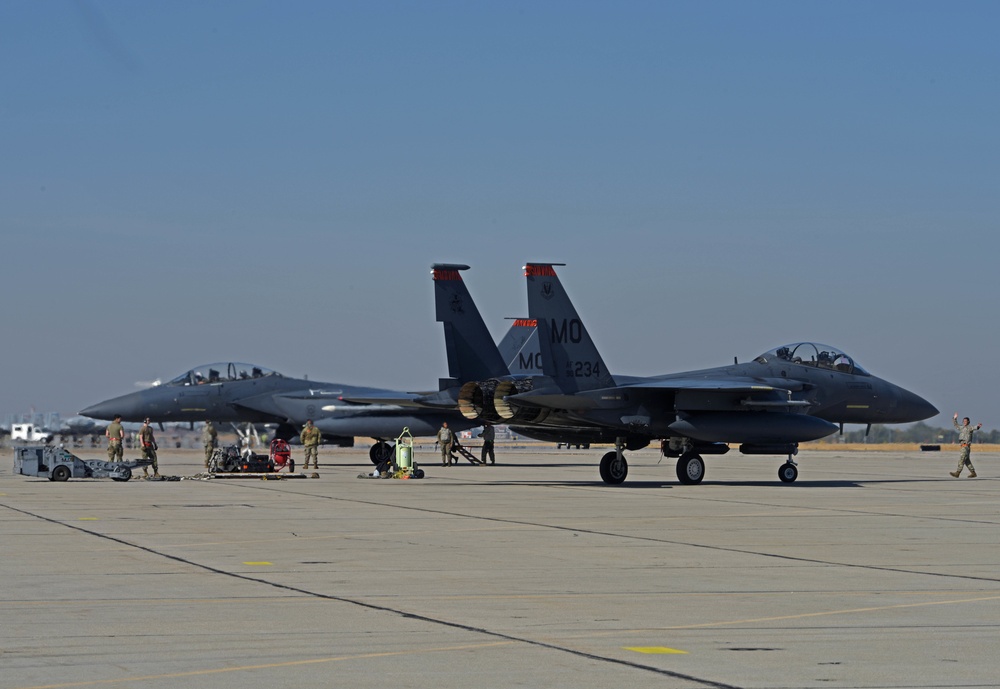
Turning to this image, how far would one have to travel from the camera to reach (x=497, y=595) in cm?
927

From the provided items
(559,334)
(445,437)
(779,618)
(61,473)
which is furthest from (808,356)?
(779,618)

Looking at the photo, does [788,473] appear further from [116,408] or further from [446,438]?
[116,408]

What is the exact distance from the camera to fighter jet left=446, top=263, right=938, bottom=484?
23844mm

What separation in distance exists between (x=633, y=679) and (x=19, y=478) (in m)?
24.4

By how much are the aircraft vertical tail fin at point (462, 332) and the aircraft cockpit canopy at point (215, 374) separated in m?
11.3

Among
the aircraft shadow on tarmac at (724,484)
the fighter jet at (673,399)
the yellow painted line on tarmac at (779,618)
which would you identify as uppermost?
the fighter jet at (673,399)

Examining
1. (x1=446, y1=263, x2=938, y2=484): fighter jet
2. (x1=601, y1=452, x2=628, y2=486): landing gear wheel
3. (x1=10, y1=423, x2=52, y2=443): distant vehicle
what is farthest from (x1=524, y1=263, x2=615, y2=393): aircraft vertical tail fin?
(x1=10, y1=423, x2=52, y2=443): distant vehicle

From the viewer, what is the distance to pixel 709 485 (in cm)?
2598

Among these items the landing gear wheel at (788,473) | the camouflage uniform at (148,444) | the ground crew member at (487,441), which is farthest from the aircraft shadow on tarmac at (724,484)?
the ground crew member at (487,441)

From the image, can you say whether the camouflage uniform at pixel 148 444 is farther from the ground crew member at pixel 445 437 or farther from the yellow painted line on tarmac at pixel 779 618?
the yellow painted line on tarmac at pixel 779 618

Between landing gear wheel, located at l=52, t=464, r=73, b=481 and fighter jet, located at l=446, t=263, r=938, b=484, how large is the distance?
907 centimetres

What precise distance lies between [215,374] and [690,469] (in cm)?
1783

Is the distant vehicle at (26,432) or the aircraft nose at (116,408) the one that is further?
the distant vehicle at (26,432)

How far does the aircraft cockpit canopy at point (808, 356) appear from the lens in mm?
26906
